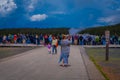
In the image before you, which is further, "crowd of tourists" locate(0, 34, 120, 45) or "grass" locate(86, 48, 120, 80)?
"crowd of tourists" locate(0, 34, 120, 45)

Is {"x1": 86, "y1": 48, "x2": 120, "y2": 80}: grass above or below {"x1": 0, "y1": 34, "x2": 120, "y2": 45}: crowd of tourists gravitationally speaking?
below

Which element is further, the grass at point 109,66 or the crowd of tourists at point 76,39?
the crowd of tourists at point 76,39

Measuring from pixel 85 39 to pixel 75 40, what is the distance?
1431 millimetres

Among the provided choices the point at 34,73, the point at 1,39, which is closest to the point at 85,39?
the point at 1,39

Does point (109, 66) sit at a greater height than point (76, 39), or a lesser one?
lesser

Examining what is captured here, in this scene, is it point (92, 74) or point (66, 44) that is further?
point (66, 44)

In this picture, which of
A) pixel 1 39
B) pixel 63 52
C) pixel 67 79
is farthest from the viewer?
pixel 1 39

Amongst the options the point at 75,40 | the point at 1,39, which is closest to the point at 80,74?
the point at 75,40

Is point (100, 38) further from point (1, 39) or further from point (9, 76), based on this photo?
point (9, 76)

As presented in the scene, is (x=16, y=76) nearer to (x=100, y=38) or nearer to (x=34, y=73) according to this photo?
(x=34, y=73)

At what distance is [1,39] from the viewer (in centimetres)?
5894

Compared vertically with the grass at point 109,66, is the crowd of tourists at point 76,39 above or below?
above

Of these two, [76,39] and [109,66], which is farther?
[76,39]

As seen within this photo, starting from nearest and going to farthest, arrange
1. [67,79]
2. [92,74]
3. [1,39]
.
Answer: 1. [67,79]
2. [92,74]
3. [1,39]
